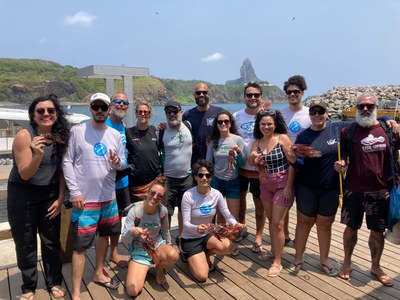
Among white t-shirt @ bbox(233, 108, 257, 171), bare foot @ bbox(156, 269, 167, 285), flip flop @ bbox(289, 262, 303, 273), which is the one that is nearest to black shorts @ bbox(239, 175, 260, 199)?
white t-shirt @ bbox(233, 108, 257, 171)

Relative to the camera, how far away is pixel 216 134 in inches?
170

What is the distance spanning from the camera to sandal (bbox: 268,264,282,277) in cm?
387

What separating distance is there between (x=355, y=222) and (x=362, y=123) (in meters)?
1.11

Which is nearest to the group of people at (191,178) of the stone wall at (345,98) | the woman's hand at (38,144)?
the woman's hand at (38,144)

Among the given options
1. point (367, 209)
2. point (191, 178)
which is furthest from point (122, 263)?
point (367, 209)

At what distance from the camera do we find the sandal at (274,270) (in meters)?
3.87

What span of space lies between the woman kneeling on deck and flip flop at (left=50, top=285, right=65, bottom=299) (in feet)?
2.14

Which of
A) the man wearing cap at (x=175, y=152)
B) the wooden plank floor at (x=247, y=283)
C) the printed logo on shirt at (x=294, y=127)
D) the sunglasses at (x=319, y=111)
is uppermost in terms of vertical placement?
the sunglasses at (x=319, y=111)

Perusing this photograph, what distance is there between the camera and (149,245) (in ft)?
11.6

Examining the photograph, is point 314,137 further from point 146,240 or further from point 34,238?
point 34,238

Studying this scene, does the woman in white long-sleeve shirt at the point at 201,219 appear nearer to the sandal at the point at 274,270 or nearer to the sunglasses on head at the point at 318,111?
the sandal at the point at 274,270

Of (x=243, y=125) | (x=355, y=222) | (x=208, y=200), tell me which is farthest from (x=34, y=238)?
(x=355, y=222)

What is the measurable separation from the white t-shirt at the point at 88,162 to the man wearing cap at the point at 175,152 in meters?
1.05

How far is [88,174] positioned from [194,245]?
150cm
